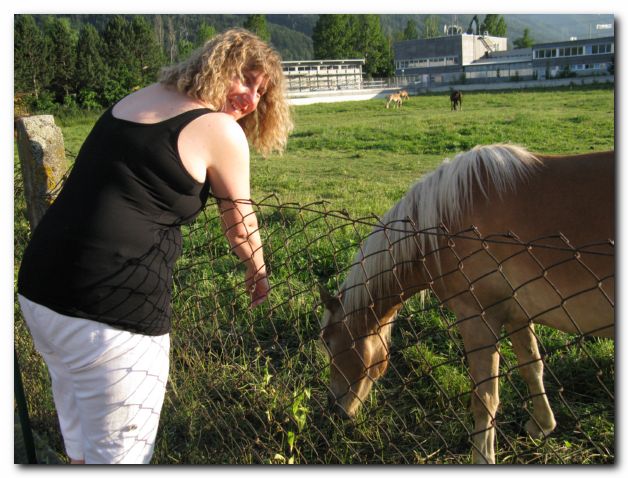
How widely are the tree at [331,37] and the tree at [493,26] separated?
38.6m


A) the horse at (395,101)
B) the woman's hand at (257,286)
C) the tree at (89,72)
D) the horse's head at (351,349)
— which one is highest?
the tree at (89,72)

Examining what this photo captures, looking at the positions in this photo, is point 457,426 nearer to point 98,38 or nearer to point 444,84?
point 98,38

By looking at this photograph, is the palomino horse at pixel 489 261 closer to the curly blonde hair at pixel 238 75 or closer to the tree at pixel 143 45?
the curly blonde hair at pixel 238 75

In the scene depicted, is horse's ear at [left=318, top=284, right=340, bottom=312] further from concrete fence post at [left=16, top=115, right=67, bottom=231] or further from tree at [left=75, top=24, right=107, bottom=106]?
tree at [left=75, top=24, right=107, bottom=106]

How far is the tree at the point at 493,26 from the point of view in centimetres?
9162

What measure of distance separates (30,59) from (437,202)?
30.0 m

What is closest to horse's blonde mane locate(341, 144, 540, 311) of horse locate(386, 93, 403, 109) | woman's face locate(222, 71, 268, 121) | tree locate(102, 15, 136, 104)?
woman's face locate(222, 71, 268, 121)

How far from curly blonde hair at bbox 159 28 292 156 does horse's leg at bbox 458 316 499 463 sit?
4.02ft

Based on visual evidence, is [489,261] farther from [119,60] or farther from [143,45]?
[143,45]

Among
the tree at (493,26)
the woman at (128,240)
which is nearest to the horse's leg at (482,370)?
the woman at (128,240)

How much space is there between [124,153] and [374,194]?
20.8 feet

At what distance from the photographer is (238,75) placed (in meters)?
1.95

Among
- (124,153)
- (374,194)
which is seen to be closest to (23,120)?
(124,153)

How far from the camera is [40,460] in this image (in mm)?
2623
